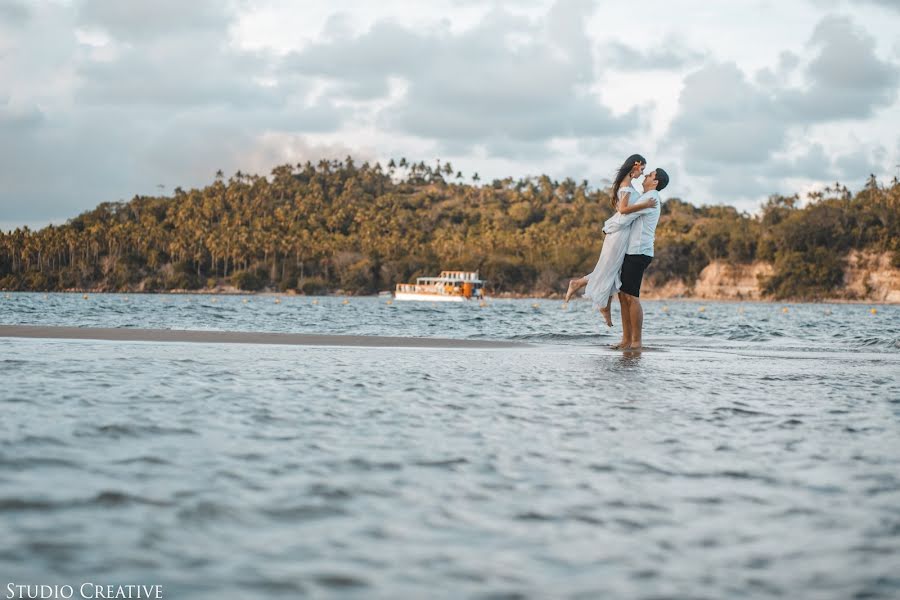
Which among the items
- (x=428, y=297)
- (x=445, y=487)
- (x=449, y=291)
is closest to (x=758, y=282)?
(x=449, y=291)

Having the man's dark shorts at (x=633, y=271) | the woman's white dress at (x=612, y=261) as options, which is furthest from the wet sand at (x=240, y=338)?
the man's dark shorts at (x=633, y=271)

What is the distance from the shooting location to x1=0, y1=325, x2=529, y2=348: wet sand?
1230cm

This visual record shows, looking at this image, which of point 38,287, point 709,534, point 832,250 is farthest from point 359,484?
point 38,287

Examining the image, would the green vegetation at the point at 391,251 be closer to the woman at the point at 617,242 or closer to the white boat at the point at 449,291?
the white boat at the point at 449,291

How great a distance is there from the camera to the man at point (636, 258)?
1206cm

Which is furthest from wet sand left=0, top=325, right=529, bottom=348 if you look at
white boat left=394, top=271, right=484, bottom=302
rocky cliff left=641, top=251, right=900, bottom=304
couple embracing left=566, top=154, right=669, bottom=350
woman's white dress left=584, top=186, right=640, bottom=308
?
rocky cliff left=641, top=251, right=900, bottom=304

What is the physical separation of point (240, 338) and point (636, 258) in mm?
5509

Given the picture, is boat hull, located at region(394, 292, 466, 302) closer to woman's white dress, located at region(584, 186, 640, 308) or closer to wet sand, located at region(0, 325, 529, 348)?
wet sand, located at region(0, 325, 529, 348)

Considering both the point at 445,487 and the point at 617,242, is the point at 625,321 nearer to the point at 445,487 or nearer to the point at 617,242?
the point at 617,242

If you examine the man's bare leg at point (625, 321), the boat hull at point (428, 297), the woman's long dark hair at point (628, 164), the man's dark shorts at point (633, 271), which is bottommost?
the boat hull at point (428, 297)

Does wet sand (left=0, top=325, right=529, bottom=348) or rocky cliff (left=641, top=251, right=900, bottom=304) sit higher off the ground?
rocky cliff (left=641, top=251, right=900, bottom=304)

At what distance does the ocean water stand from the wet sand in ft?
15.4

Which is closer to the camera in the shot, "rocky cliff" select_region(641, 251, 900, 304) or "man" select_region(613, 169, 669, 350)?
"man" select_region(613, 169, 669, 350)

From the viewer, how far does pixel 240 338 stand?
1282 centimetres
